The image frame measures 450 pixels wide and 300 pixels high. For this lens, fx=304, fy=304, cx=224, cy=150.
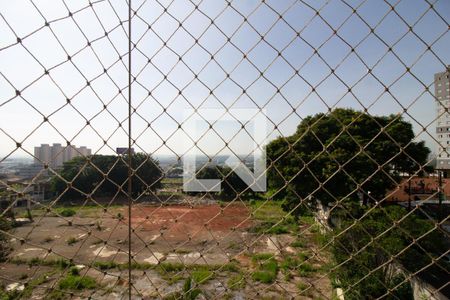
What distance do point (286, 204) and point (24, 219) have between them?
11.0m

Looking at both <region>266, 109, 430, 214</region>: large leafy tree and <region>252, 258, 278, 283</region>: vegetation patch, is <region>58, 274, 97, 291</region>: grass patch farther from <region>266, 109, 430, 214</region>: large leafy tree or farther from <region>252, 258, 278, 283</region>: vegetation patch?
<region>266, 109, 430, 214</region>: large leafy tree

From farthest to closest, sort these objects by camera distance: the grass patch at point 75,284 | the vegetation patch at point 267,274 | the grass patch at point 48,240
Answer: the grass patch at point 48,240 < the vegetation patch at point 267,274 < the grass patch at point 75,284

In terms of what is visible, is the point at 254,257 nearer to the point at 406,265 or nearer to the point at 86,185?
the point at 406,265

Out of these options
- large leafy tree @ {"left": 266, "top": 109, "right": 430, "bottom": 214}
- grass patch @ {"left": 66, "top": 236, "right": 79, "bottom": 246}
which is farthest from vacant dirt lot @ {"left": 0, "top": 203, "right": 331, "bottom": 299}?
large leafy tree @ {"left": 266, "top": 109, "right": 430, "bottom": 214}

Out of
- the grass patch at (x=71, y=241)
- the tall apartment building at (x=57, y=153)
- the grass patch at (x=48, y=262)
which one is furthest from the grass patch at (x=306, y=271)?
the grass patch at (x=71, y=241)

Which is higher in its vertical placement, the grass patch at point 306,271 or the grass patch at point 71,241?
the grass patch at point 306,271

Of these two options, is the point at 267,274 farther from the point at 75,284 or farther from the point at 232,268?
the point at 75,284

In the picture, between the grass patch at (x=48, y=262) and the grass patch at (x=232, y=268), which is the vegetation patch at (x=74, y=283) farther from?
the grass patch at (x=232, y=268)

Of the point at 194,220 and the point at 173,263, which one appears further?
the point at 194,220

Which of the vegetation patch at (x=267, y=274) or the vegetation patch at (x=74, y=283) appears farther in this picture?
the vegetation patch at (x=267, y=274)

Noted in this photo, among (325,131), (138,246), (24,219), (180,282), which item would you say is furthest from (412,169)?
(24,219)

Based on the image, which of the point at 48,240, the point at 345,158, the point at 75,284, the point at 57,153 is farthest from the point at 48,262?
the point at 57,153

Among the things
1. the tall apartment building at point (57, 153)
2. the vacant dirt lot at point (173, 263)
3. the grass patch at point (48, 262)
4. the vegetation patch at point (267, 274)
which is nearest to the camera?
the tall apartment building at point (57, 153)

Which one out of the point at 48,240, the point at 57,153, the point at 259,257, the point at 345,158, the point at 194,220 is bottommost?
the point at 48,240
